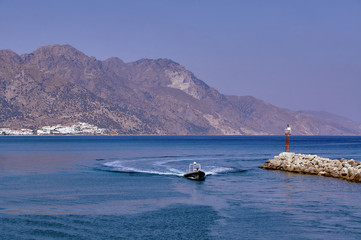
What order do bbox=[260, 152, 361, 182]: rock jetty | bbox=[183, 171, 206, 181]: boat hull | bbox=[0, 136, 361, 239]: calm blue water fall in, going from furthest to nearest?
bbox=[260, 152, 361, 182]: rock jetty → bbox=[183, 171, 206, 181]: boat hull → bbox=[0, 136, 361, 239]: calm blue water

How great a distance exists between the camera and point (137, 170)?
77938 millimetres

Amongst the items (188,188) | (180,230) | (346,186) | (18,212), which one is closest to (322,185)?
(346,186)

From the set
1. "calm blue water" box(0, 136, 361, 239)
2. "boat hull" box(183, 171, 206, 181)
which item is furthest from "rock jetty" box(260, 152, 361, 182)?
"boat hull" box(183, 171, 206, 181)

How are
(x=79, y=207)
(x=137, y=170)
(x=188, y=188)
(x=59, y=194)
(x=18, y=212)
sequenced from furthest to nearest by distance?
1. (x=137, y=170)
2. (x=188, y=188)
3. (x=59, y=194)
4. (x=79, y=207)
5. (x=18, y=212)

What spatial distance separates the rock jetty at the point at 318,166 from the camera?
63.3 m

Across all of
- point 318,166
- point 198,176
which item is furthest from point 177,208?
point 318,166

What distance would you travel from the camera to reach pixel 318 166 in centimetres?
7162

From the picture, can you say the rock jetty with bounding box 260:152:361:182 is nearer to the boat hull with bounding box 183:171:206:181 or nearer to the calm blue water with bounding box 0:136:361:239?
the calm blue water with bounding box 0:136:361:239

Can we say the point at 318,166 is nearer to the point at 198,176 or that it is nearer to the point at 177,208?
the point at 198,176

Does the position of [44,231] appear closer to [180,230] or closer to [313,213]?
[180,230]

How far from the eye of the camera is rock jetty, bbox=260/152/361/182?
6328 centimetres

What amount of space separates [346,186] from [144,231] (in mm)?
32146

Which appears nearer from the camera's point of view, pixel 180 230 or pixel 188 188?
pixel 180 230

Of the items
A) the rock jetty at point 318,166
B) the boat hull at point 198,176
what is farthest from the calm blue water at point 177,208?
the rock jetty at point 318,166
